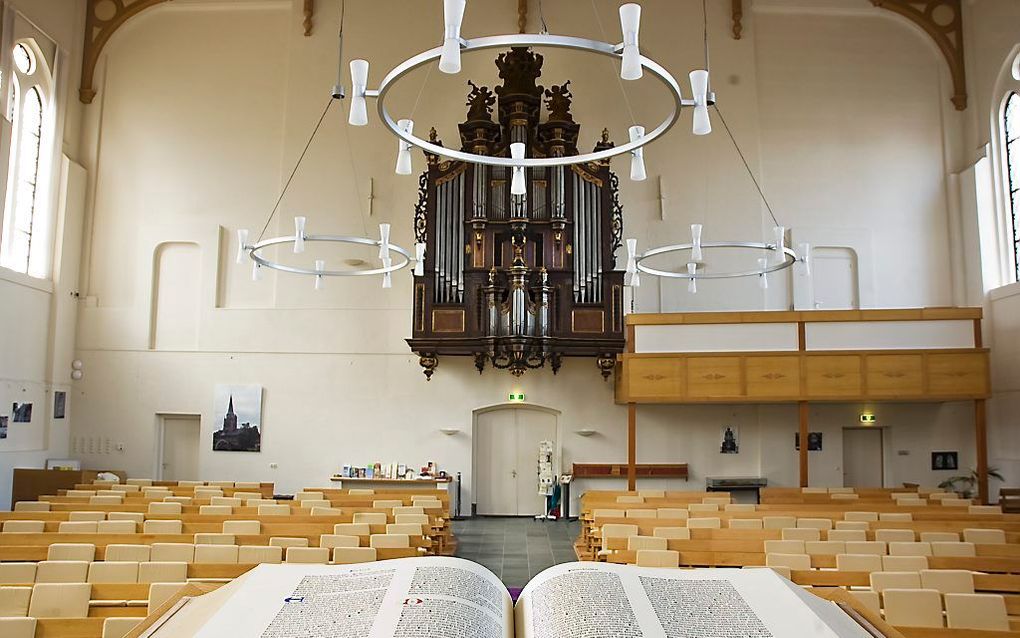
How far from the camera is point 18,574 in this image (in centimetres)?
514

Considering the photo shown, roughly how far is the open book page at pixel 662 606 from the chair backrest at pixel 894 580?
2987 mm

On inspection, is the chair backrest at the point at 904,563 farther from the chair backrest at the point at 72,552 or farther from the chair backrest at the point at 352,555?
the chair backrest at the point at 72,552

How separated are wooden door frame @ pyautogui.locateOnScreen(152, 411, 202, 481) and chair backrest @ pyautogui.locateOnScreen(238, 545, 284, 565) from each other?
10.4 m

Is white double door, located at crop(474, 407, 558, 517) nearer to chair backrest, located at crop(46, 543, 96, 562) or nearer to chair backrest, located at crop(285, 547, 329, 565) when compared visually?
chair backrest, located at crop(285, 547, 329, 565)

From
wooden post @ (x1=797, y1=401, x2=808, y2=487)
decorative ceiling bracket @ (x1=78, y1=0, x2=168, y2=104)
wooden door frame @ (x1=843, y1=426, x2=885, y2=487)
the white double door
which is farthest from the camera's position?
decorative ceiling bracket @ (x1=78, y1=0, x2=168, y2=104)

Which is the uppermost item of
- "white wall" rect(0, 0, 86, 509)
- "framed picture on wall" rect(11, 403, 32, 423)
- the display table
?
"white wall" rect(0, 0, 86, 509)

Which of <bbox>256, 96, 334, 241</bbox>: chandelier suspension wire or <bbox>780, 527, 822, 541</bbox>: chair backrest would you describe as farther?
<bbox>256, 96, 334, 241</bbox>: chandelier suspension wire

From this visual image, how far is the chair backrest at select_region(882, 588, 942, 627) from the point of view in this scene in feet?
13.7

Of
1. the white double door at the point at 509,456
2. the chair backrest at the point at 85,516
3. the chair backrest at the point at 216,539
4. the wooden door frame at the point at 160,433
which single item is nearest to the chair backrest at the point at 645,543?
the chair backrest at the point at 216,539

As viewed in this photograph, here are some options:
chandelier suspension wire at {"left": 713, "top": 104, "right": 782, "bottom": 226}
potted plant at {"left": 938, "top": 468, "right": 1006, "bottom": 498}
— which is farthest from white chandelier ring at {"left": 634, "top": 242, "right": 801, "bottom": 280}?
potted plant at {"left": 938, "top": 468, "right": 1006, "bottom": 498}

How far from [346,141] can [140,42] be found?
5.03m

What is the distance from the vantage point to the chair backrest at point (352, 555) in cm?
583

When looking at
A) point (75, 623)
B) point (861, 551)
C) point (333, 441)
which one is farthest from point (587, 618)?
point (333, 441)

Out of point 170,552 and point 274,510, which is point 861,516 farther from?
point 170,552
